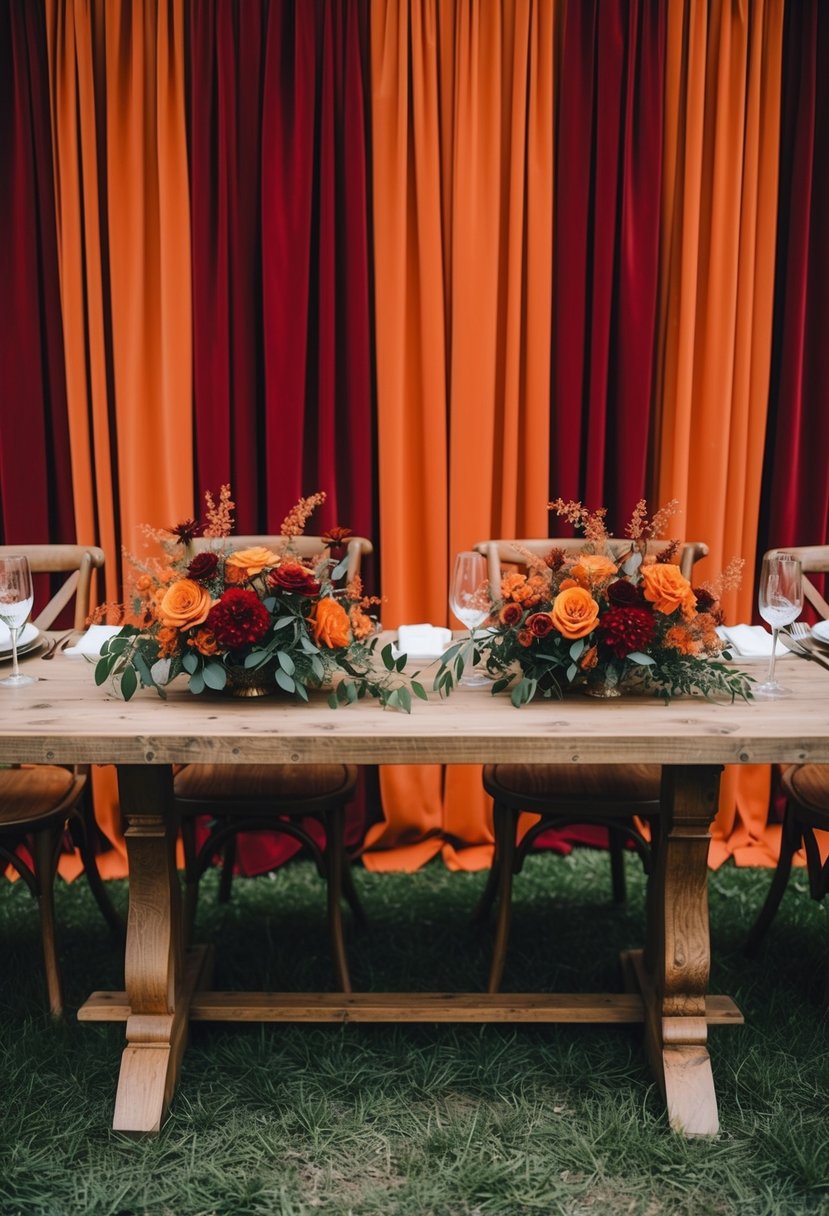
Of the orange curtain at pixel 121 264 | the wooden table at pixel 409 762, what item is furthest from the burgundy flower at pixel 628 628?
the orange curtain at pixel 121 264

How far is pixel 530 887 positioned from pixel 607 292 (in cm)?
169

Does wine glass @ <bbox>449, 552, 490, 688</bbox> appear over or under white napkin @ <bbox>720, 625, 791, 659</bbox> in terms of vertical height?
over

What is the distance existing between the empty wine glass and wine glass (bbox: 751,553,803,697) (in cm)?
128

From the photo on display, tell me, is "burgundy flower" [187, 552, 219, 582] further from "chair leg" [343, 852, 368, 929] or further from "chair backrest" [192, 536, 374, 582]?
"chair leg" [343, 852, 368, 929]

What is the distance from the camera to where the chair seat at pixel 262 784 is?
2.07m

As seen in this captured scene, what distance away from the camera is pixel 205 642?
1.59 metres

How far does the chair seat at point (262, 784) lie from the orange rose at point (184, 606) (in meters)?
0.61

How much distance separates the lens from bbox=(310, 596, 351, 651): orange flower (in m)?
1.61

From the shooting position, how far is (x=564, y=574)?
171cm

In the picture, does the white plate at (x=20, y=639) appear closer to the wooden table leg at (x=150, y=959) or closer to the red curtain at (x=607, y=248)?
the wooden table leg at (x=150, y=959)

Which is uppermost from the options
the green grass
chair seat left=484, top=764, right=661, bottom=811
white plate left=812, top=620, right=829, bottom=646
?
white plate left=812, top=620, right=829, bottom=646

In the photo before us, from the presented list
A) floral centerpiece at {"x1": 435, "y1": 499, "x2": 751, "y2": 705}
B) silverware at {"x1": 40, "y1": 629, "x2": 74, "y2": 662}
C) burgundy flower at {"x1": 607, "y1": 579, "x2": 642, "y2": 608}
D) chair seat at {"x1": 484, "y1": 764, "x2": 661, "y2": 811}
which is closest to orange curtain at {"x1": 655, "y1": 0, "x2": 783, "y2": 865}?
chair seat at {"x1": 484, "y1": 764, "x2": 661, "y2": 811}

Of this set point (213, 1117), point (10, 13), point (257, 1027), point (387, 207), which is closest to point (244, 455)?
point (387, 207)

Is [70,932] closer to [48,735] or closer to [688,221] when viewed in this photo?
[48,735]
